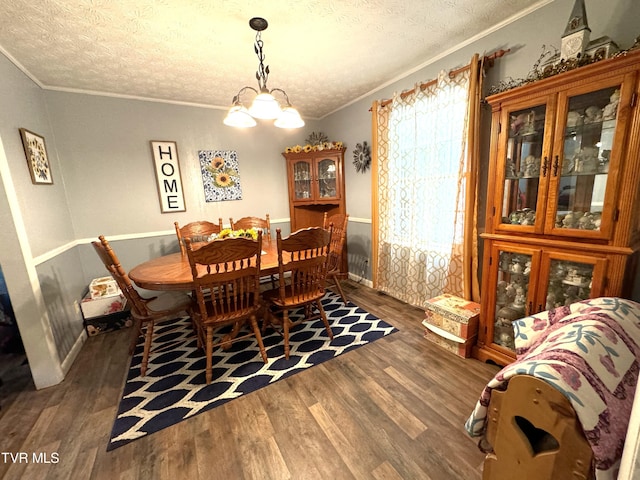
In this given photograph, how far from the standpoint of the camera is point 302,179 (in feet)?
12.1

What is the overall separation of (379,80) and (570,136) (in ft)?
6.15

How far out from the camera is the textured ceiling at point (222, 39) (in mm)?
1539

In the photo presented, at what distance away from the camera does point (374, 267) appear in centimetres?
318

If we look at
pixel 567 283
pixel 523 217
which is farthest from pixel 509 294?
pixel 523 217

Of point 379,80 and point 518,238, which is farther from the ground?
point 379,80

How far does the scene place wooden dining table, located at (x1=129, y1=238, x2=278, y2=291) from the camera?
1.70m

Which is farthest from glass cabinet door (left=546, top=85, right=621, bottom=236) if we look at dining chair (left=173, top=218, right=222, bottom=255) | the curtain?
dining chair (left=173, top=218, right=222, bottom=255)

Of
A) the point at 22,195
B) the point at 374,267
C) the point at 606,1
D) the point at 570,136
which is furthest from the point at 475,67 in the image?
the point at 22,195

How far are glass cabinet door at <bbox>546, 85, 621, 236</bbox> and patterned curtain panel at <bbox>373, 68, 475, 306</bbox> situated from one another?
65 cm

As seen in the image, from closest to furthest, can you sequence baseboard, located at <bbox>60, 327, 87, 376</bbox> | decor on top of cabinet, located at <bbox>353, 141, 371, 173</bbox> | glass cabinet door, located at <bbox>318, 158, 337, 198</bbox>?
1. baseboard, located at <bbox>60, 327, 87, 376</bbox>
2. decor on top of cabinet, located at <bbox>353, 141, 371, 173</bbox>
3. glass cabinet door, located at <bbox>318, 158, 337, 198</bbox>

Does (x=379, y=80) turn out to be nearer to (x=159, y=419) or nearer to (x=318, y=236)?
(x=318, y=236)

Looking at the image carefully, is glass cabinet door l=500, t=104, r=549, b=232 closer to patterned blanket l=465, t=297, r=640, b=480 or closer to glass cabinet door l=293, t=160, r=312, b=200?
patterned blanket l=465, t=297, r=640, b=480

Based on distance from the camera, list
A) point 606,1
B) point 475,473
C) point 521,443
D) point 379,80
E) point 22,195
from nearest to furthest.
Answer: point 521,443
point 475,473
point 606,1
point 22,195
point 379,80

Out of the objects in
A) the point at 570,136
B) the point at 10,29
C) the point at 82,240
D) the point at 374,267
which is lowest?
the point at 374,267
